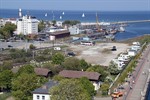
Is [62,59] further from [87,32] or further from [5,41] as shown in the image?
[87,32]

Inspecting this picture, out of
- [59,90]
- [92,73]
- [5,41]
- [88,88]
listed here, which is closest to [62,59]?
[92,73]

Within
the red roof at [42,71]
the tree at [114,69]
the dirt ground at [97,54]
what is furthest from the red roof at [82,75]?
the dirt ground at [97,54]

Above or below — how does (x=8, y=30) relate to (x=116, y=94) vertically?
above

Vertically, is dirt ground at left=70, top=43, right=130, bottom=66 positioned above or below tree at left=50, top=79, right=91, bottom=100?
below

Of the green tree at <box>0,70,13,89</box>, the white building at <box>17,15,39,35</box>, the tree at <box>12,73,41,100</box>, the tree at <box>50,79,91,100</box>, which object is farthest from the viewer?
the white building at <box>17,15,39,35</box>

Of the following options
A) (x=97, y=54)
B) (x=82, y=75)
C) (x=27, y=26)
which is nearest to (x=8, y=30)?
(x=27, y=26)

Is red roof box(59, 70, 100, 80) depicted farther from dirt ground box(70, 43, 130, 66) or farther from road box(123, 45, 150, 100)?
dirt ground box(70, 43, 130, 66)

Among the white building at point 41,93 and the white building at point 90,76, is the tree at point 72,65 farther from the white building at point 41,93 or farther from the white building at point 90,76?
the white building at point 41,93

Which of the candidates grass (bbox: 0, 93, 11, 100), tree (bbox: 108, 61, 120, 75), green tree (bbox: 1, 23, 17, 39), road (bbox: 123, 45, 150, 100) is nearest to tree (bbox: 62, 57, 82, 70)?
tree (bbox: 108, 61, 120, 75)

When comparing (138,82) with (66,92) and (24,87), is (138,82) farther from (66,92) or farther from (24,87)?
(66,92)
